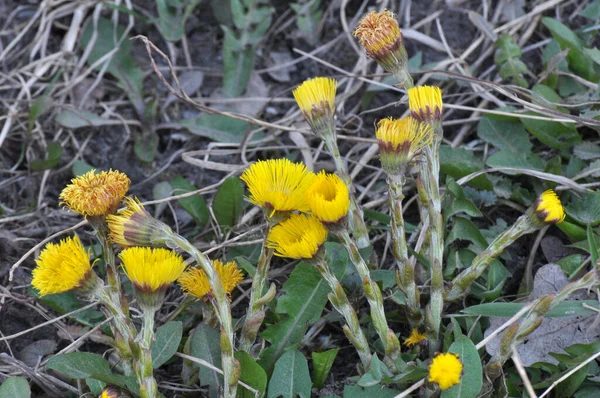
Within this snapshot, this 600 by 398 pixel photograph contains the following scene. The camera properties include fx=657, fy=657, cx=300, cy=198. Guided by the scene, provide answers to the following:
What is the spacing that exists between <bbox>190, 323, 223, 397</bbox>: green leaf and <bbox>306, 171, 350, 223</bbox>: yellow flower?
0.49m

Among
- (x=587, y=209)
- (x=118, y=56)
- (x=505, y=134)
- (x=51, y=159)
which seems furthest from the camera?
(x=118, y=56)

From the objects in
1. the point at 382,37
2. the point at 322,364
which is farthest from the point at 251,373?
the point at 382,37

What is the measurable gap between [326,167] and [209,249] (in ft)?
1.93

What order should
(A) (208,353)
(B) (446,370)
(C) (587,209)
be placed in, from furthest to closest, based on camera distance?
(C) (587,209) < (A) (208,353) < (B) (446,370)

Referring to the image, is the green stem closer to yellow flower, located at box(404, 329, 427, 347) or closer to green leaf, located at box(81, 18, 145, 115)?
yellow flower, located at box(404, 329, 427, 347)

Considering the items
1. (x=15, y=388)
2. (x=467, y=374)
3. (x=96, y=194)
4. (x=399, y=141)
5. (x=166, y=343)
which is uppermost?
(x=399, y=141)

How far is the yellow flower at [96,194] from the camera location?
164 cm

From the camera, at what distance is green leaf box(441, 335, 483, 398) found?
158 centimetres

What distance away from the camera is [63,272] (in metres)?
1.55

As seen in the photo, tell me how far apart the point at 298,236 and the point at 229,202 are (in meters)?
0.67

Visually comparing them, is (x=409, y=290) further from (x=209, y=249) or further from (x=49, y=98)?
(x=49, y=98)

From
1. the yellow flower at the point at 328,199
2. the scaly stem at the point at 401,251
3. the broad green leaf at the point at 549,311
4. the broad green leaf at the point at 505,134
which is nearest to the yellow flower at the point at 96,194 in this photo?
the yellow flower at the point at 328,199

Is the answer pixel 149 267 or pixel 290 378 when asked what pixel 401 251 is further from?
pixel 149 267

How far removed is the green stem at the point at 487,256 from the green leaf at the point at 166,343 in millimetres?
752
